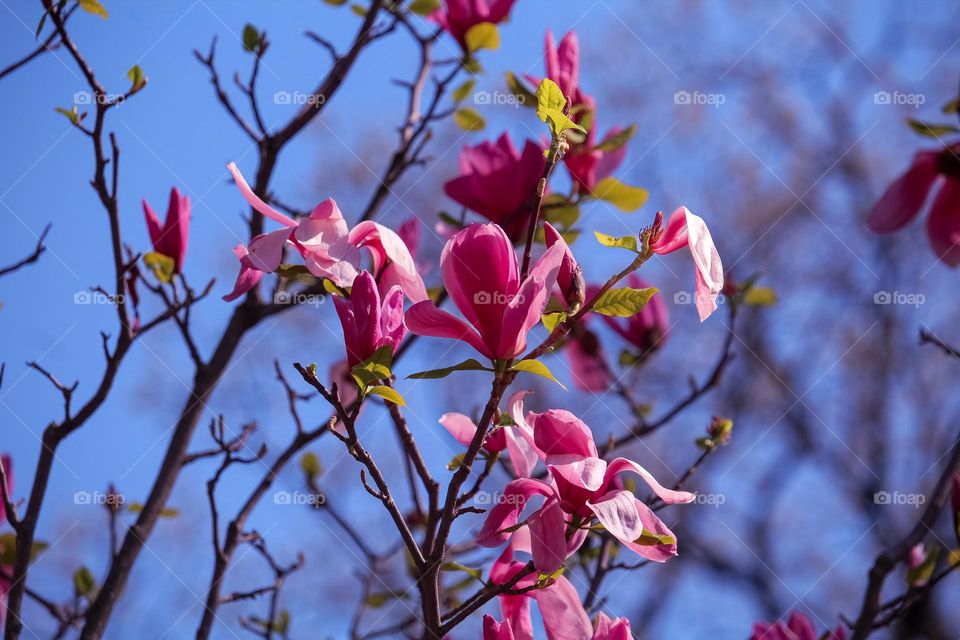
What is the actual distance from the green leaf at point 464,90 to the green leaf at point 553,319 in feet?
3.41

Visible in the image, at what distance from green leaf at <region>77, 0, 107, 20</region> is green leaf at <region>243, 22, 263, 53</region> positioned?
0.29 m

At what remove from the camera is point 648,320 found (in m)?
2.04

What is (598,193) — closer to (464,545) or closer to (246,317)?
(246,317)

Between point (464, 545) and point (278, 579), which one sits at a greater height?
point (464, 545)

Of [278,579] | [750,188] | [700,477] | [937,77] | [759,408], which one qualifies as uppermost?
[937,77]

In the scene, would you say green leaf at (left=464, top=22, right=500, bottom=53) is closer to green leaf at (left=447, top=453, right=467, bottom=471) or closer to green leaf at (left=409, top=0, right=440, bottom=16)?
green leaf at (left=409, top=0, right=440, bottom=16)

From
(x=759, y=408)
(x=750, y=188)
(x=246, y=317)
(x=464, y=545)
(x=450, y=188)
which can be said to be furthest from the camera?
(x=750, y=188)

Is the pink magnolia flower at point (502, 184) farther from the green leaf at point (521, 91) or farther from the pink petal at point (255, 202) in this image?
the pink petal at point (255, 202)

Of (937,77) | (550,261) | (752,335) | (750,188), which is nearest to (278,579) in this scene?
(550,261)

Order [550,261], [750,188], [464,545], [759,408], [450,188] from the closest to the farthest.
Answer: [550,261]
[450,188]
[464,545]
[759,408]
[750,188]

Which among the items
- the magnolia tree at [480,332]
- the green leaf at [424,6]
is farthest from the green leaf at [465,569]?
the green leaf at [424,6]

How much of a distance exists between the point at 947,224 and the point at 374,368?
109 cm

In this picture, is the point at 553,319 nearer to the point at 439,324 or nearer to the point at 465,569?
the point at 439,324

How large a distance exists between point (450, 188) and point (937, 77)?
668cm
